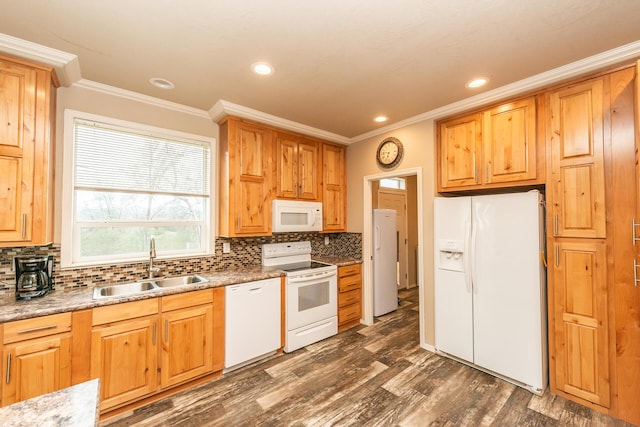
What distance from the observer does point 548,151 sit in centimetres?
232

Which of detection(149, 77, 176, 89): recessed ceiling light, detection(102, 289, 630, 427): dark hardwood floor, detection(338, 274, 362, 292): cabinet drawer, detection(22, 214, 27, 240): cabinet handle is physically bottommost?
detection(102, 289, 630, 427): dark hardwood floor

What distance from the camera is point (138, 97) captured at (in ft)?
8.61

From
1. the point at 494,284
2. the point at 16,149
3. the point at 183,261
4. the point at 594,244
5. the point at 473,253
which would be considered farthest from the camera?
the point at 183,261

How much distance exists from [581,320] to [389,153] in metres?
2.39

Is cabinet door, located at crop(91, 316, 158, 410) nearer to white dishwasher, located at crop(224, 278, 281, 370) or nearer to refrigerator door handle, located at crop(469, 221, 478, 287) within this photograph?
white dishwasher, located at crop(224, 278, 281, 370)

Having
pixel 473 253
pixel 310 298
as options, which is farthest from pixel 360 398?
pixel 473 253

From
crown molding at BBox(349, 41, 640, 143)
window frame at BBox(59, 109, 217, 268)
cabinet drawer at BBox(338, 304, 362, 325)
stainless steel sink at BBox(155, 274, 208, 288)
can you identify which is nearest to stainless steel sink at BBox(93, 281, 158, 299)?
stainless steel sink at BBox(155, 274, 208, 288)

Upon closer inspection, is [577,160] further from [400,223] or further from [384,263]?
[400,223]

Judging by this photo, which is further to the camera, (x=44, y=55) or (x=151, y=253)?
(x=151, y=253)

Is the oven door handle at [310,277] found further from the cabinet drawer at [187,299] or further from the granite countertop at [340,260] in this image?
the cabinet drawer at [187,299]

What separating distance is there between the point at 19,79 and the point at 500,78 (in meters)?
3.63

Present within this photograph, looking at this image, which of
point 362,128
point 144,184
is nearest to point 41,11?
point 144,184

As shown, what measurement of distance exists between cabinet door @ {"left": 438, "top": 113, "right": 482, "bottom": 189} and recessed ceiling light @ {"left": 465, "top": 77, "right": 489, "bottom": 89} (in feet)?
1.23

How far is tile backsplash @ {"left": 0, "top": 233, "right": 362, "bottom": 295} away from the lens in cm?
211
